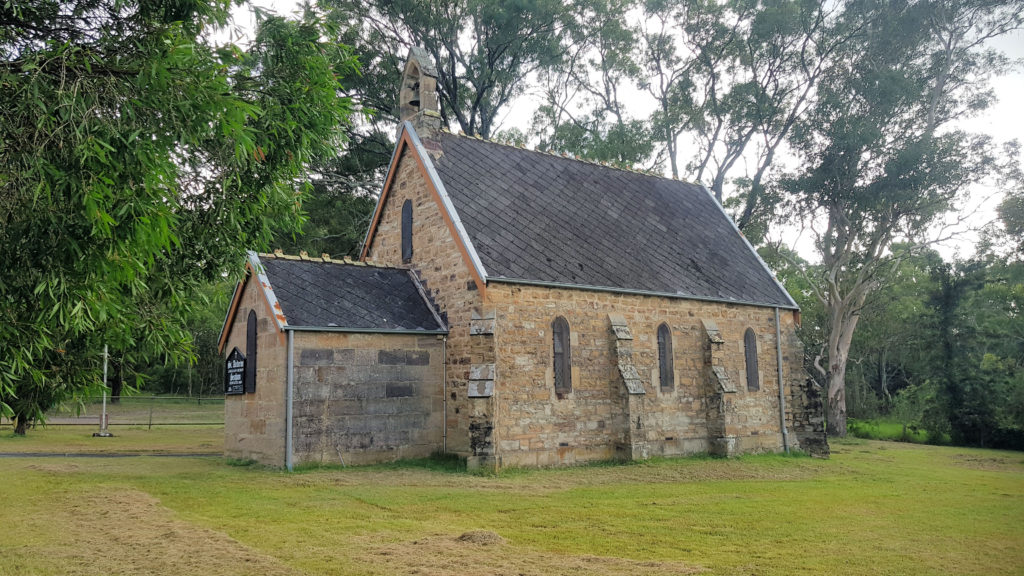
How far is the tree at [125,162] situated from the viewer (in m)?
6.33

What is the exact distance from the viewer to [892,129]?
3069 cm

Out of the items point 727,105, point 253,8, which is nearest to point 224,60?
point 253,8

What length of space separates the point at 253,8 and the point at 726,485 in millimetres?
12385

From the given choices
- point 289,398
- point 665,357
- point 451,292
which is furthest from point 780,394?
point 289,398

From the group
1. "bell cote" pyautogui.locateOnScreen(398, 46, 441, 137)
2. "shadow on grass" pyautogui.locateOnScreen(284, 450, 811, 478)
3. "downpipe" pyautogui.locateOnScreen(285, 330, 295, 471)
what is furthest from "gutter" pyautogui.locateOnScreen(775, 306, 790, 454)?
"downpipe" pyautogui.locateOnScreen(285, 330, 295, 471)

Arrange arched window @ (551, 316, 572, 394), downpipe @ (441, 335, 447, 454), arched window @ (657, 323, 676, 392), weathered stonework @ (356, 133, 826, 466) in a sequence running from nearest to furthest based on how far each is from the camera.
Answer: weathered stonework @ (356, 133, 826, 466) < downpipe @ (441, 335, 447, 454) < arched window @ (551, 316, 572, 394) < arched window @ (657, 323, 676, 392)

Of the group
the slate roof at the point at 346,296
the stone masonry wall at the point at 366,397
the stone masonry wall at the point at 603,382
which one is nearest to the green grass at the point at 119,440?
the stone masonry wall at the point at 366,397

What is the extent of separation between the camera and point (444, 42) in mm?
31141

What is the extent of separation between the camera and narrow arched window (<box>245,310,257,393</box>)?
17.4 meters

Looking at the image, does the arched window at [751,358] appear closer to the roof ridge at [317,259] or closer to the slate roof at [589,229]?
the slate roof at [589,229]

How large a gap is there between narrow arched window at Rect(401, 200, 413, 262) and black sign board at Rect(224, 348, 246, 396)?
5.22 m

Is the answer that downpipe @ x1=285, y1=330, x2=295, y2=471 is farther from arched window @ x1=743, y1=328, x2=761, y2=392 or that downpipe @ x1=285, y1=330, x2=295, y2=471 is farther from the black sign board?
arched window @ x1=743, y1=328, x2=761, y2=392

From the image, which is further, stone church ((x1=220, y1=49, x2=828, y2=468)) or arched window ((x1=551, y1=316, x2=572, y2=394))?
arched window ((x1=551, y1=316, x2=572, y2=394))

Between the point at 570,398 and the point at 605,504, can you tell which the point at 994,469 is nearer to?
the point at 570,398
